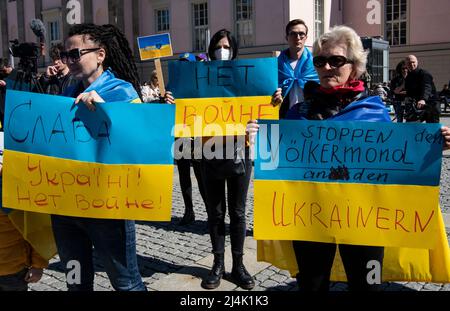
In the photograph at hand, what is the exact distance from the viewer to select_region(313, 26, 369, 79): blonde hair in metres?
2.27

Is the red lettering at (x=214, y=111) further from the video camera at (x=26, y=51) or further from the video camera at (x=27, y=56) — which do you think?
the video camera at (x=26, y=51)

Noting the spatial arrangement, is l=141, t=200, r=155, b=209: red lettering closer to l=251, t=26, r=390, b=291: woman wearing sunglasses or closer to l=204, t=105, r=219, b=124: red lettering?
l=251, t=26, r=390, b=291: woman wearing sunglasses

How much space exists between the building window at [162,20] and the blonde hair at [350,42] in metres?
28.4

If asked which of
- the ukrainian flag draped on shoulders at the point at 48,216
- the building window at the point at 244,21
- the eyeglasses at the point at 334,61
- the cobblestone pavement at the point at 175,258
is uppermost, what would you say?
the building window at the point at 244,21

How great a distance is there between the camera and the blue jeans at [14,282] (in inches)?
99.9

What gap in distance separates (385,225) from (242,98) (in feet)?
4.52

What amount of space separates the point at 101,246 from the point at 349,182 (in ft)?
4.14

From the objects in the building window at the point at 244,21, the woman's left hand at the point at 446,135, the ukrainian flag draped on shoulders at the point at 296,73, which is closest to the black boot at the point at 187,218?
the ukrainian flag draped on shoulders at the point at 296,73

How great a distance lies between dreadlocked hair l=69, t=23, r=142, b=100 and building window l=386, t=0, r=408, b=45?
2760 centimetres

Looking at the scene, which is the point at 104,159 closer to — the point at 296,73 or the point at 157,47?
the point at 296,73

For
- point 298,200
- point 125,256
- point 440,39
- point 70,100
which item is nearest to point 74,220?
point 125,256

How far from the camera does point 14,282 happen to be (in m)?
2.56

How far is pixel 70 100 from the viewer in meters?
2.33

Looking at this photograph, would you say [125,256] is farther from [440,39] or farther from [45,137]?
[440,39]
